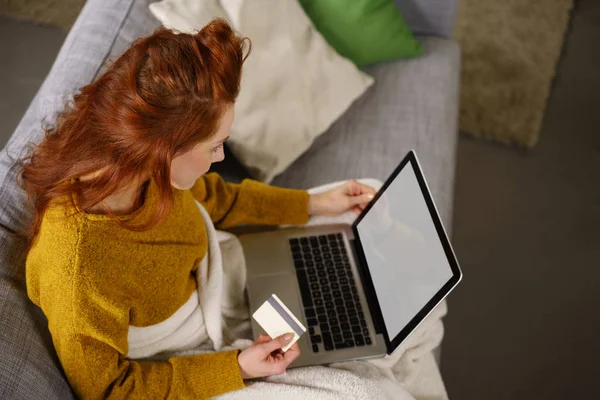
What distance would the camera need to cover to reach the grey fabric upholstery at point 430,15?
1.74 meters

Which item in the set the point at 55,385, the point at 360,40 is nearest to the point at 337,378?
the point at 55,385

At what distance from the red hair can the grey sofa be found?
0.61 feet

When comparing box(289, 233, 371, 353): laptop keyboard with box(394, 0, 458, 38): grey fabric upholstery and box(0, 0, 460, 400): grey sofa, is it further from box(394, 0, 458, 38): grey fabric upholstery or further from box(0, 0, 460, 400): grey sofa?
box(394, 0, 458, 38): grey fabric upholstery

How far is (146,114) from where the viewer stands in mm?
769

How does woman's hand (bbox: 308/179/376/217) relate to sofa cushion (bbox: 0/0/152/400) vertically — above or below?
below

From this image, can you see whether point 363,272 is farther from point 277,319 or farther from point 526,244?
point 526,244

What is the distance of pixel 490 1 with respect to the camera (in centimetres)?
265

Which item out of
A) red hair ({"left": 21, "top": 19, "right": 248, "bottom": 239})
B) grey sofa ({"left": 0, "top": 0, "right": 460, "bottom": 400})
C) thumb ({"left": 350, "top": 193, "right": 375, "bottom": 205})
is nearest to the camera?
red hair ({"left": 21, "top": 19, "right": 248, "bottom": 239})

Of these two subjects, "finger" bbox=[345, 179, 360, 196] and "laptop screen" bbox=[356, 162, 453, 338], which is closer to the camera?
"laptop screen" bbox=[356, 162, 453, 338]

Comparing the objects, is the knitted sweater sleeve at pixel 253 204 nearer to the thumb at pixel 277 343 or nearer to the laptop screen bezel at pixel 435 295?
the laptop screen bezel at pixel 435 295

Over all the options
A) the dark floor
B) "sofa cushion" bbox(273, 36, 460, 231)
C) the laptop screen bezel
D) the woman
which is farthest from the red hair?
the dark floor

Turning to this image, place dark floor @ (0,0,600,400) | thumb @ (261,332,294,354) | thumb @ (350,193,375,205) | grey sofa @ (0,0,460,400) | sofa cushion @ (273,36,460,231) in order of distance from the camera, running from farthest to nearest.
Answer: dark floor @ (0,0,600,400) → sofa cushion @ (273,36,460,231) → thumb @ (350,193,375,205) → thumb @ (261,332,294,354) → grey sofa @ (0,0,460,400)

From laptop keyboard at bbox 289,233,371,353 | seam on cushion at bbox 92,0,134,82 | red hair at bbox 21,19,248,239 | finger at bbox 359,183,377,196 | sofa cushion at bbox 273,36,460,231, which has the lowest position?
laptop keyboard at bbox 289,233,371,353

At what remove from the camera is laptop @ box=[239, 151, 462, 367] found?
1039 mm
